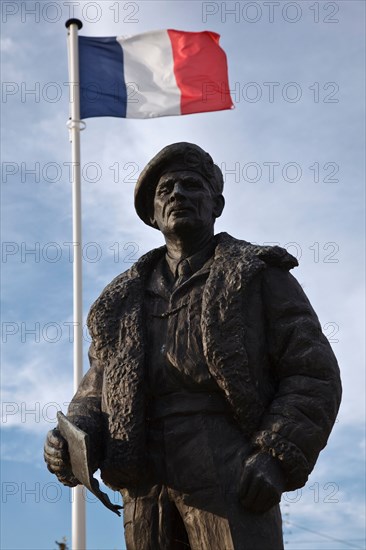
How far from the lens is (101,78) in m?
12.9

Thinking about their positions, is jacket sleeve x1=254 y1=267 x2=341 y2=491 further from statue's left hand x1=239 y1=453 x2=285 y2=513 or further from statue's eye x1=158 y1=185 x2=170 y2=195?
statue's eye x1=158 y1=185 x2=170 y2=195

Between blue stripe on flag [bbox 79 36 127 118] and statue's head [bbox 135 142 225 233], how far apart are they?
8.05m

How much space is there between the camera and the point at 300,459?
386cm

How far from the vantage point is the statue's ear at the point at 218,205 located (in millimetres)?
4621

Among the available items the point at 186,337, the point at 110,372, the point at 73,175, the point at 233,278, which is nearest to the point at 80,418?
the point at 110,372

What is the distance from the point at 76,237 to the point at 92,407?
7.70m

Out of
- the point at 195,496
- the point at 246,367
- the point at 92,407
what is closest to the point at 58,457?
the point at 92,407

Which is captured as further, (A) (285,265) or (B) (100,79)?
(B) (100,79)

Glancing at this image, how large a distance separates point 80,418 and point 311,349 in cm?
106

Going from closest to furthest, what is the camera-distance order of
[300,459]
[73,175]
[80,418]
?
[300,459], [80,418], [73,175]

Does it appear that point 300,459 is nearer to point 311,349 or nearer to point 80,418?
point 311,349

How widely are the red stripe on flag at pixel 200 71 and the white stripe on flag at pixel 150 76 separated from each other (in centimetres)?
10

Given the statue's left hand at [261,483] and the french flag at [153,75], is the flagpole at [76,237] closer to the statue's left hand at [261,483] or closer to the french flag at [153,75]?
the french flag at [153,75]

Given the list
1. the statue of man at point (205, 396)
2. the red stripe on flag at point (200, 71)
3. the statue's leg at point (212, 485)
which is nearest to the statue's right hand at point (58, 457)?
the statue of man at point (205, 396)
